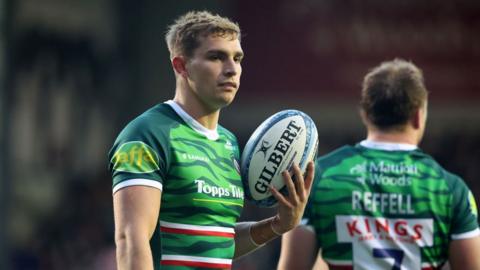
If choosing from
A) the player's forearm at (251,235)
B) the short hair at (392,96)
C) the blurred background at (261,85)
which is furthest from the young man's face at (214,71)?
the blurred background at (261,85)

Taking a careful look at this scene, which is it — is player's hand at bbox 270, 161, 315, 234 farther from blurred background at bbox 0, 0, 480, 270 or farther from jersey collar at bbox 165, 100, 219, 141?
blurred background at bbox 0, 0, 480, 270

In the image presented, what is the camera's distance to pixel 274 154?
215 inches

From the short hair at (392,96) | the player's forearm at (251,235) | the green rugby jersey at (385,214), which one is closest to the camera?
the player's forearm at (251,235)

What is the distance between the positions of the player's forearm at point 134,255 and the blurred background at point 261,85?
340 inches

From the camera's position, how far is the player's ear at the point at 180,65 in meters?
5.38

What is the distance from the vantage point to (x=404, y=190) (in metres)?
5.95

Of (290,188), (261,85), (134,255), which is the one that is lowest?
(261,85)

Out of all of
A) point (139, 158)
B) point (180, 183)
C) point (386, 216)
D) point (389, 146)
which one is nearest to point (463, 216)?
point (386, 216)

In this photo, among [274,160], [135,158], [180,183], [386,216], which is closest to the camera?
[135,158]

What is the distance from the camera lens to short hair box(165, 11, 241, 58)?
17.5 ft

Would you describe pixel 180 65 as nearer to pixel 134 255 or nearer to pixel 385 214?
pixel 134 255

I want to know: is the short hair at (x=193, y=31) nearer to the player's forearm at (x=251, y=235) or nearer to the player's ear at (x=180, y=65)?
the player's ear at (x=180, y=65)

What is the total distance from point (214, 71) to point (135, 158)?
23.5 inches

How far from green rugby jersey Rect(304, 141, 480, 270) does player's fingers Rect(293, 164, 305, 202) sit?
0.56 metres
